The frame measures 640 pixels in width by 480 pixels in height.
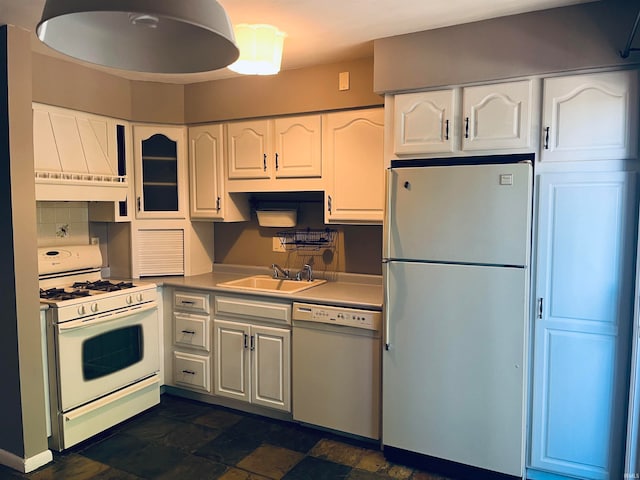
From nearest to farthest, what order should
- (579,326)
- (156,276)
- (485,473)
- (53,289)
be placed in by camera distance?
(579,326) → (485,473) → (53,289) → (156,276)

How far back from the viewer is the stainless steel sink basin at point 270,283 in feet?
11.2

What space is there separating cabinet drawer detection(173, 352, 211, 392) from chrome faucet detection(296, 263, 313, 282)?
2.87ft

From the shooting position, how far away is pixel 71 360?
108 inches

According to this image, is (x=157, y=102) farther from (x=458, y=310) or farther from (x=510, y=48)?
(x=458, y=310)

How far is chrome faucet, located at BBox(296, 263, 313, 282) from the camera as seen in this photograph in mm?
3506

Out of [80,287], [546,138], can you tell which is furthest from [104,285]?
[546,138]

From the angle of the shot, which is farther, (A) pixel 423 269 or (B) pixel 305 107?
(B) pixel 305 107

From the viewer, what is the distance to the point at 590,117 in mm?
2215

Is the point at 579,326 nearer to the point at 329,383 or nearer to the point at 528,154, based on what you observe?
the point at 528,154

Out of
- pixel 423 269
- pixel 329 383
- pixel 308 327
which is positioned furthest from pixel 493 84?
pixel 329 383

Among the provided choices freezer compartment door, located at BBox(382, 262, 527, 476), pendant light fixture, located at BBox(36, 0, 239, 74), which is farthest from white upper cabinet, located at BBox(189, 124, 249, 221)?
pendant light fixture, located at BBox(36, 0, 239, 74)

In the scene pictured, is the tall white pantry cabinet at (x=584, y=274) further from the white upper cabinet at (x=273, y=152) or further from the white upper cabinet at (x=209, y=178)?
the white upper cabinet at (x=209, y=178)

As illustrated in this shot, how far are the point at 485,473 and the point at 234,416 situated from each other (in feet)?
5.41

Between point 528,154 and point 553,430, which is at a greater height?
point 528,154
